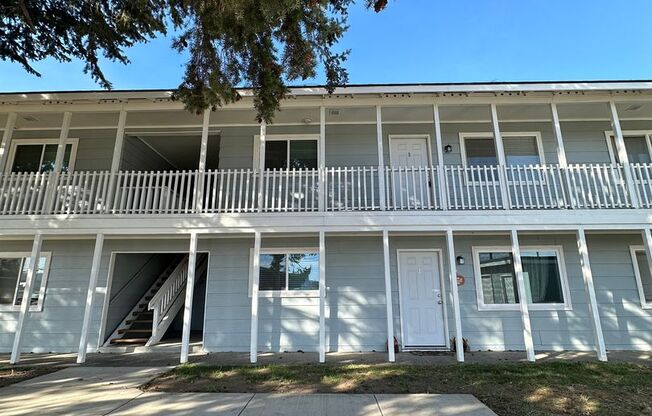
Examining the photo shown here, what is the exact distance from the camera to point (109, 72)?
7301mm

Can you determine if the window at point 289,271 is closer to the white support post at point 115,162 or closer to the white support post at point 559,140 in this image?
the white support post at point 115,162

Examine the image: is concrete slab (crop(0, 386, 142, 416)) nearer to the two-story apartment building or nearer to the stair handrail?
the two-story apartment building

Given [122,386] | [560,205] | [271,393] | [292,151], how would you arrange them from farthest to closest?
[292,151]
[560,205]
[122,386]
[271,393]

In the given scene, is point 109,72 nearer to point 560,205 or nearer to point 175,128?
point 175,128

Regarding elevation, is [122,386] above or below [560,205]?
below

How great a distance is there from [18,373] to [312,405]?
5318mm

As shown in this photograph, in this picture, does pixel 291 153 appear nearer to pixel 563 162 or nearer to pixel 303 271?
pixel 303 271

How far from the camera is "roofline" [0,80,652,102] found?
7.45m

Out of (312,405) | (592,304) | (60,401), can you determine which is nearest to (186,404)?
(312,405)

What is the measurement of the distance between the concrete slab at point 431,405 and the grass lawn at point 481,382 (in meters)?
0.18

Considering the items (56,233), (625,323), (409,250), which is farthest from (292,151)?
(625,323)

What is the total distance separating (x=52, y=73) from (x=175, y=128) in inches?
112

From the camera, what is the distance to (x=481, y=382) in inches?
207

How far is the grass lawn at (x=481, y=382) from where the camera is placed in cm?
445
